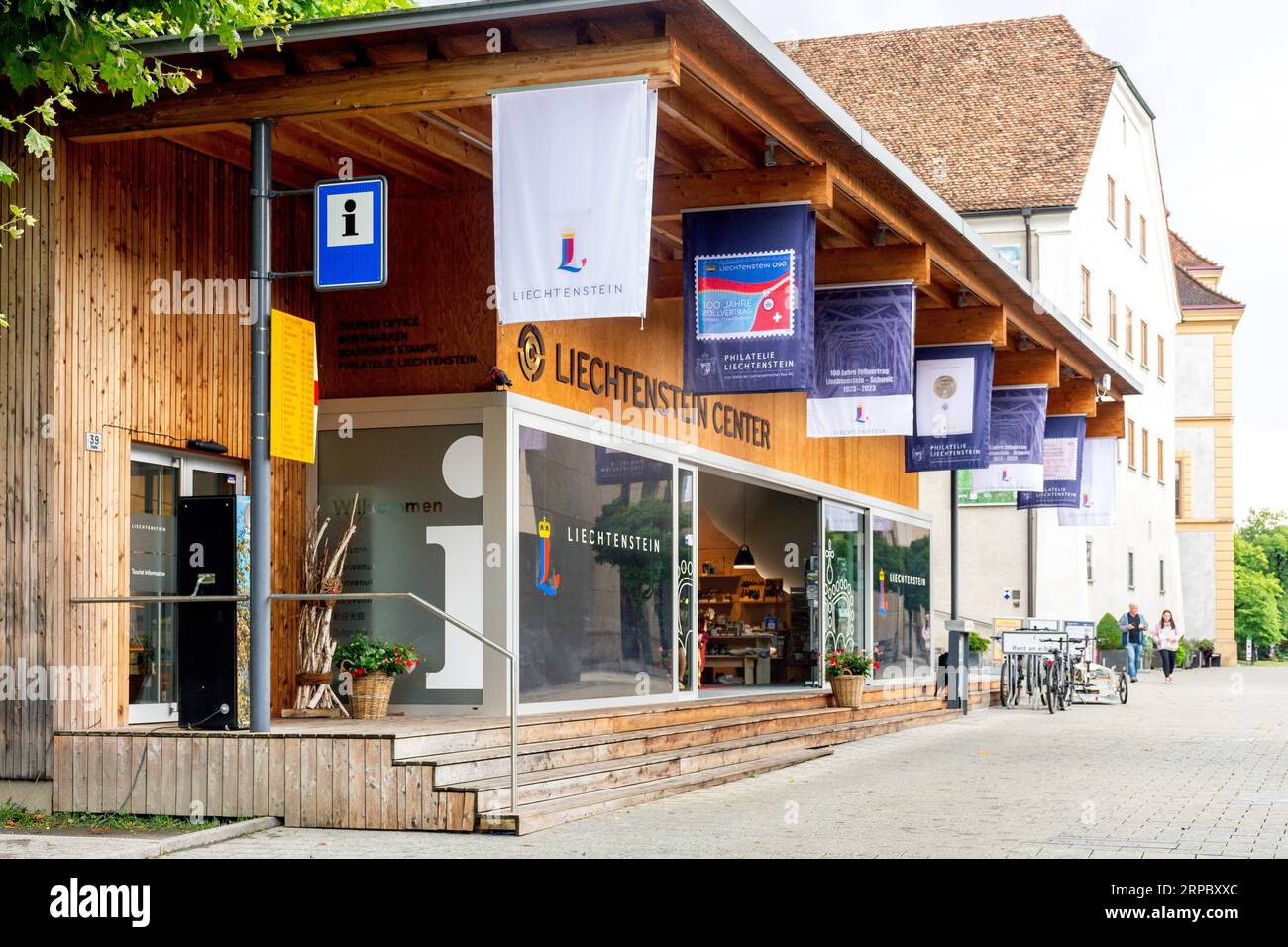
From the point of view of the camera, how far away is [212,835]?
1052 centimetres

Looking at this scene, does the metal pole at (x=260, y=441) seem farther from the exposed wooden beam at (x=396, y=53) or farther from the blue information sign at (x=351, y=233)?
the exposed wooden beam at (x=396, y=53)

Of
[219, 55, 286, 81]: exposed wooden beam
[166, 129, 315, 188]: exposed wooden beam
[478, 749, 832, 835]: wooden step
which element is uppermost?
[219, 55, 286, 81]: exposed wooden beam

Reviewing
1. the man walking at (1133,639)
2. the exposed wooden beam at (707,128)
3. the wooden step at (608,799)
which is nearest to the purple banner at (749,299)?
the exposed wooden beam at (707,128)

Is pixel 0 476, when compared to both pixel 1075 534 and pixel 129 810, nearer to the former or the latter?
pixel 129 810

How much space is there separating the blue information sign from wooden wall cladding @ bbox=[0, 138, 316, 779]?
1.57 metres

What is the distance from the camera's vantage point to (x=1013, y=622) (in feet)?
124

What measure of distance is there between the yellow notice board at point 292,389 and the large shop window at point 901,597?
43.1 feet

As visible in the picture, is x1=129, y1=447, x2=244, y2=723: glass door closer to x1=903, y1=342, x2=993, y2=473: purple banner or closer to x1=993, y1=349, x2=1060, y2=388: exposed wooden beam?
x1=903, y1=342, x2=993, y2=473: purple banner

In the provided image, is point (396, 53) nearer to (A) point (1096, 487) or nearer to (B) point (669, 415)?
(B) point (669, 415)

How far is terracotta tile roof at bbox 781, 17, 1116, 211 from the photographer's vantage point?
130 ft

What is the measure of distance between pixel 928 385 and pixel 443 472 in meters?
7.98

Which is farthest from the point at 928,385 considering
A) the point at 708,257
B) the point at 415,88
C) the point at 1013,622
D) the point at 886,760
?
the point at 1013,622

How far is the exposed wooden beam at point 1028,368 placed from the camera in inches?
906

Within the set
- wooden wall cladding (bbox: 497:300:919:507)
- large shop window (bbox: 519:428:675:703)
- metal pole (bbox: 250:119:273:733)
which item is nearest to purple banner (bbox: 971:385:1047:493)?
wooden wall cladding (bbox: 497:300:919:507)
